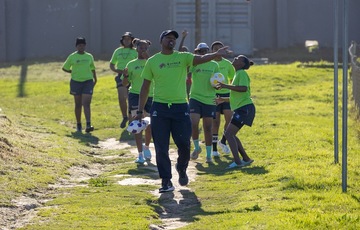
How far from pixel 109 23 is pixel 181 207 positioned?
95.7ft

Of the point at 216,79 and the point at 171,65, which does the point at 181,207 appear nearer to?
the point at 171,65

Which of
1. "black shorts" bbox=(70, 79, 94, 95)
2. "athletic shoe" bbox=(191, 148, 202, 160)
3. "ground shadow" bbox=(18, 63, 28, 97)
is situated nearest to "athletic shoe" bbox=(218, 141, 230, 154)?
"athletic shoe" bbox=(191, 148, 202, 160)

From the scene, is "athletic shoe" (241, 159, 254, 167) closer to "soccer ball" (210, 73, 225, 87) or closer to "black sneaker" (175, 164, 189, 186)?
"soccer ball" (210, 73, 225, 87)

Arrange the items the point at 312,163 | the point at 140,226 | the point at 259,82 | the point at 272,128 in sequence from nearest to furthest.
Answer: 1. the point at 140,226
2. the point at 312,163
3. the point at 272,128
4. the point at 259,82

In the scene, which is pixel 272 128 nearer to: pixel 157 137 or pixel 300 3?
pixel 157 137

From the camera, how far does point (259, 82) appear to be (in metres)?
28.5

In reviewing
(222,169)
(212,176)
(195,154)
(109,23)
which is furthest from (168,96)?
(109,23)

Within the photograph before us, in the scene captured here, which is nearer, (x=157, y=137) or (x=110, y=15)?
(x=157, y=137)

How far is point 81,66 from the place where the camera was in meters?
19.5

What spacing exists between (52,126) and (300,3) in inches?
867

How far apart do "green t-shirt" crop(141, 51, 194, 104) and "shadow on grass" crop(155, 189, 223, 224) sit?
1179 millimetres

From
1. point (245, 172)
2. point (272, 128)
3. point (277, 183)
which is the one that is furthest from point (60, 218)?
point (272, 128)

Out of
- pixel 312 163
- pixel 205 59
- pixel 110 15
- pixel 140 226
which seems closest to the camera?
pixel 140 226

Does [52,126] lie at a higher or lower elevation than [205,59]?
lower
